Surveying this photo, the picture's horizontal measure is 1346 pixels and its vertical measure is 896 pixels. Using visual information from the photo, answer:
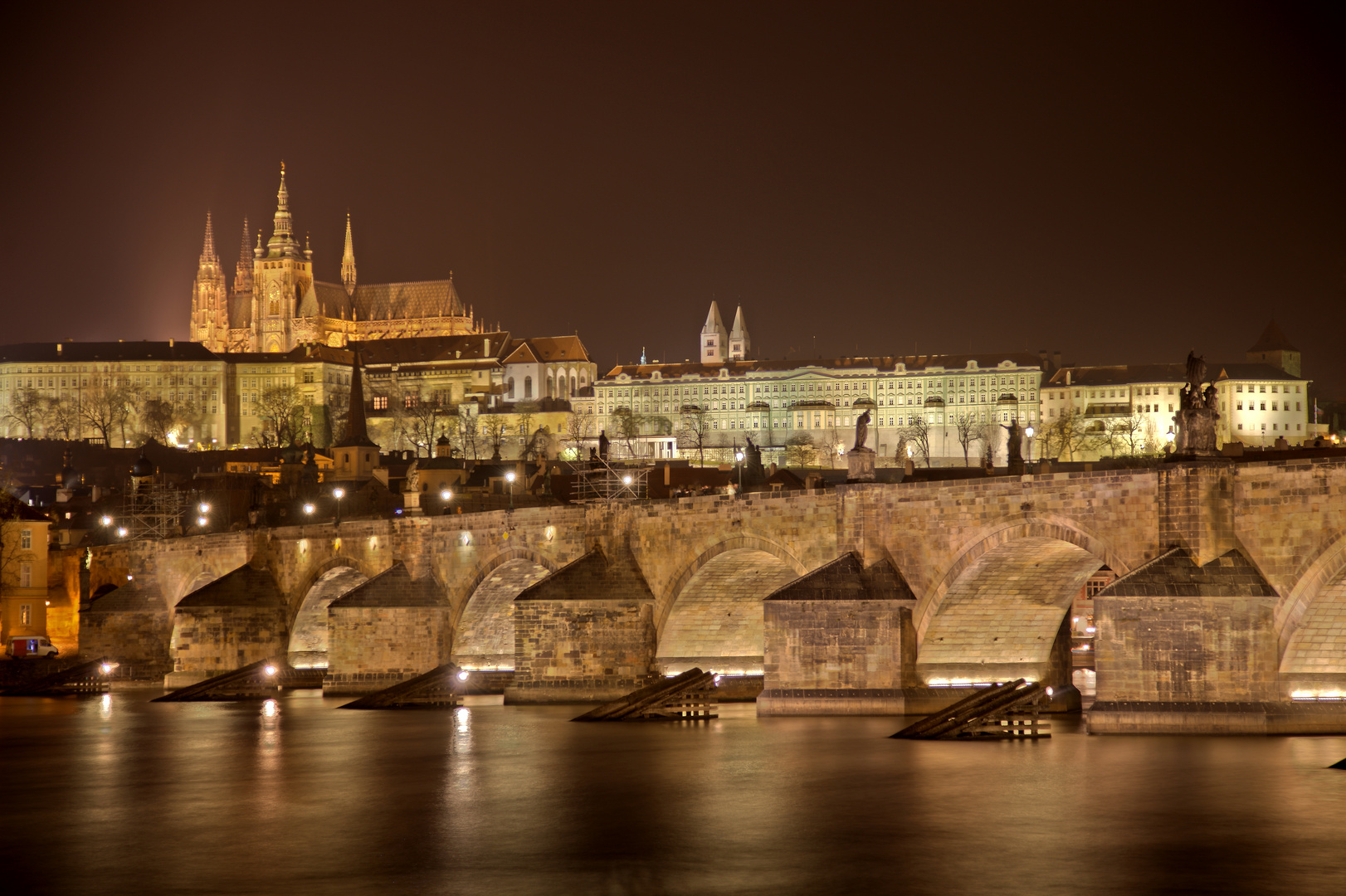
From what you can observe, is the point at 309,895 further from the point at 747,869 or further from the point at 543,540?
the point at 543,540

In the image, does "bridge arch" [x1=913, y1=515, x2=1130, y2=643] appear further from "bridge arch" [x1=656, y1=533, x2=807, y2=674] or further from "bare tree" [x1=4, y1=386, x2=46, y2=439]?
"bare tree" [x1=4, y1=386, x2=46, y2=439]

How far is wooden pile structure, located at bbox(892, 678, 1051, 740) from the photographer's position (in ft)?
104

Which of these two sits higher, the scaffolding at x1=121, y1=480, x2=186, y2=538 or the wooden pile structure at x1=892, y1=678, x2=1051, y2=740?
the scaffolding at x1=121, y1=480, x2=186, y2=538

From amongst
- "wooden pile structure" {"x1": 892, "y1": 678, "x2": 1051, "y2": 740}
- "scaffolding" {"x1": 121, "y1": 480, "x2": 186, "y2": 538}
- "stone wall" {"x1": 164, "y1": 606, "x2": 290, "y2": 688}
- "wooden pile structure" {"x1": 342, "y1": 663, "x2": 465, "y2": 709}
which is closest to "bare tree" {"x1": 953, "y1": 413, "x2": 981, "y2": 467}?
"scaffolding" {"x1": 121, "y1": 480, "x2": 186, "y2": 538}

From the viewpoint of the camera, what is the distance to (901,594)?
114 feet

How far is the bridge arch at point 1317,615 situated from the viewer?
1083 inches

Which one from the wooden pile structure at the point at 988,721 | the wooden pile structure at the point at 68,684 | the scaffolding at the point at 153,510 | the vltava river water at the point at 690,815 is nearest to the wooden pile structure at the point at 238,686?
the wooden pile structure at the point at 68,684

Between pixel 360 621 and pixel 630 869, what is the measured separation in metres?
30.6

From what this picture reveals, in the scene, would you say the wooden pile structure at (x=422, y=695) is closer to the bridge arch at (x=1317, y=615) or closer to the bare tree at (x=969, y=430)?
the bridge arch at (x=1317, y=615)

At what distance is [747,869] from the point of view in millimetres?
20250

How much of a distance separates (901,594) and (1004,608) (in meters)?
2.48

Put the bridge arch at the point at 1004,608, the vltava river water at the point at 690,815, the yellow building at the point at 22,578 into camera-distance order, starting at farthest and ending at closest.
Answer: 1. the yellow building at the point at 22,578
2. the bridge arch at the point at 1004,608
3. the vltava river water at the point at 690,815

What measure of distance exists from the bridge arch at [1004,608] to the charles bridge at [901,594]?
50 millimetres

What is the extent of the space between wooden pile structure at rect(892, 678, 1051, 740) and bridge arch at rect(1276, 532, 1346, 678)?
5354 mm
